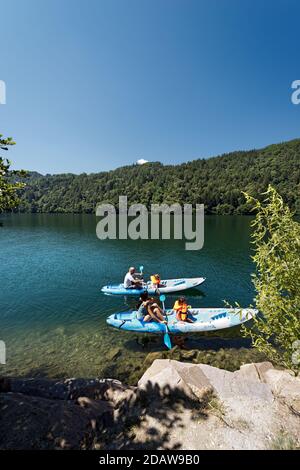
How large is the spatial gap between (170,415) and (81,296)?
1530 cm

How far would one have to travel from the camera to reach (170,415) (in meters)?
5.72

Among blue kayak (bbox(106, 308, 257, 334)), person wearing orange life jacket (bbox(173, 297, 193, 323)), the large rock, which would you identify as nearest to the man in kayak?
blue kayak (bbox(106, 308, 257, 334))

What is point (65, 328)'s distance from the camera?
14617mm

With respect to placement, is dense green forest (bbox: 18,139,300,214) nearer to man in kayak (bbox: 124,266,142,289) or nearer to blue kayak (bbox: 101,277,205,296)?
blue kayak (bbox: 101,277,205,296)

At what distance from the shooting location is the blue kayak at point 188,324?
12633mm

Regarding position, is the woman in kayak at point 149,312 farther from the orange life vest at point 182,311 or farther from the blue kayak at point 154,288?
the blue kayak at point 154,288

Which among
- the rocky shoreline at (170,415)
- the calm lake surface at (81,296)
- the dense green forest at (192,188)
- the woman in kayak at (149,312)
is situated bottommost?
the calm lake surface at (81,296)

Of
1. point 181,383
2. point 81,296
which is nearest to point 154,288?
point 81,296

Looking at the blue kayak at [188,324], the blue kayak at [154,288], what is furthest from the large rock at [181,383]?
the blue kayak at [154,288]

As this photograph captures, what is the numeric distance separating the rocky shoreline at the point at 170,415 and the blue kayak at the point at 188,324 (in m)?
5.13

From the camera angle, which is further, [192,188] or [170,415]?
[192,188]

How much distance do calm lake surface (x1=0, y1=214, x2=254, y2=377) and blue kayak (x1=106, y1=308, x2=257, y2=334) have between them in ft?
2.21

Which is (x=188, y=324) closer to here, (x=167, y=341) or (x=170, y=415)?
(x=167, y=341)
